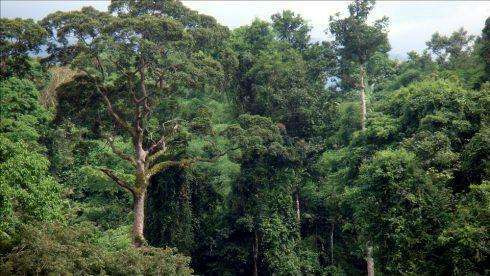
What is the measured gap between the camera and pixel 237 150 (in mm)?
21203

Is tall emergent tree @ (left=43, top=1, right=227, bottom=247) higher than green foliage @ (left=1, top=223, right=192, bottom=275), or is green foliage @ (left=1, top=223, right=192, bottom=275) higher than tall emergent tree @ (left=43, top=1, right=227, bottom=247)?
tall emergent tree @ (left=43, top=1, right=227, bottom=247)

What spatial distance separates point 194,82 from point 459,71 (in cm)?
1384

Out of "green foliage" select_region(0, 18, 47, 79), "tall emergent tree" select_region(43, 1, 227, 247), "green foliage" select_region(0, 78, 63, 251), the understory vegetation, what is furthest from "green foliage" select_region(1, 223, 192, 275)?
"green foliage" select_region(0, 18, 47, 79)

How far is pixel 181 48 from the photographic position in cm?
1605

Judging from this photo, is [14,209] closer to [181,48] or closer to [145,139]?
[181,48]

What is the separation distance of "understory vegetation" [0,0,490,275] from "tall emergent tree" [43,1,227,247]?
7 centimetres

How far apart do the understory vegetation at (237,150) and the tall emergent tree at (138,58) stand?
67mm

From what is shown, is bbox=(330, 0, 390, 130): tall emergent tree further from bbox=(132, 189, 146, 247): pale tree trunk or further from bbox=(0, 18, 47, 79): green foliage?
bbox=(0, 18, 47, 79): green foliage

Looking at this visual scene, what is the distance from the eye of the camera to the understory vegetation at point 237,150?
43.5ft

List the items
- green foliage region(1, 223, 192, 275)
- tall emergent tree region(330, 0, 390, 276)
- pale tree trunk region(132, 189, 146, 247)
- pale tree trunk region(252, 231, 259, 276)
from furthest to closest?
tall emergent tree region(330, 0, 390, 276) < pale tree trunk region(252, 231, 259, 276) < pale tree trunk region(132, 189, 146, 247) < green foliage region(1, 223, 192, 275)

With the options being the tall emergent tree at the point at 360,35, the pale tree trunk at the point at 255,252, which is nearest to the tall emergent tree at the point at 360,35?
the tall emergent tree at the point at 360,35

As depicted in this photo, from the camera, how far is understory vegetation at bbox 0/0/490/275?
1327 cm

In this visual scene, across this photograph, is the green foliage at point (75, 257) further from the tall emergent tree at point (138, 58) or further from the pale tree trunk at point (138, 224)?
the tall emergent tree at point (138, 58)

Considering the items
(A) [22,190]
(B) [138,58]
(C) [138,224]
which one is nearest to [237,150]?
(C) [138,224]
